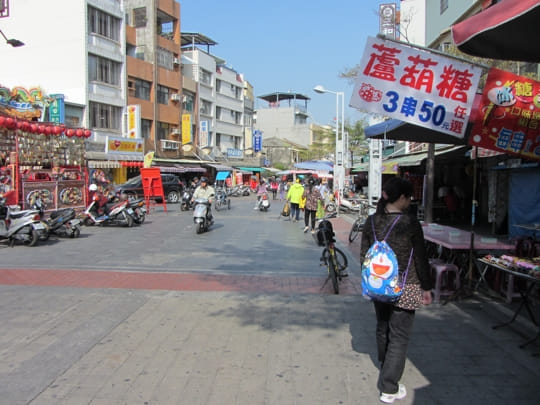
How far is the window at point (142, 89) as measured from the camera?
106ft

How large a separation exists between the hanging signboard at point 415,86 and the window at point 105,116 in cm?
2616

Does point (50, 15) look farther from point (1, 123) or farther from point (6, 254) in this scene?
point (6, 254)

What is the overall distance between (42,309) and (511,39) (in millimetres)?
5492

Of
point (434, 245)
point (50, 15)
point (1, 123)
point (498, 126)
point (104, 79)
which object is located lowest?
point (434, 245)

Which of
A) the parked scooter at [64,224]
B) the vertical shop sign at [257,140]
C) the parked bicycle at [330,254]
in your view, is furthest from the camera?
the vertical shop sign at [257,140]

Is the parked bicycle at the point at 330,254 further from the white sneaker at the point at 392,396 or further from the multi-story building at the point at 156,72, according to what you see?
the multi-story building at the point at 156,72

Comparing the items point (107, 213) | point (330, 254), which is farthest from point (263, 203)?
point (330, 254)

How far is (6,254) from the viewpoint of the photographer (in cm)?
934

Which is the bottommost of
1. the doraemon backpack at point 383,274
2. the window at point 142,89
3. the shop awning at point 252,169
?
the doraemon backpack at point 383,274

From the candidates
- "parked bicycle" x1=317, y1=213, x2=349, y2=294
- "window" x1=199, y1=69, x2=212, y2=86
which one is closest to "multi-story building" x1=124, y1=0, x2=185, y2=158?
"window" x1=199, y1=69, x2=212, y2=86

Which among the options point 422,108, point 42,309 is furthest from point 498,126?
point 42,309

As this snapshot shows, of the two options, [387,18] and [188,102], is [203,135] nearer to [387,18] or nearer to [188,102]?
[188,102]

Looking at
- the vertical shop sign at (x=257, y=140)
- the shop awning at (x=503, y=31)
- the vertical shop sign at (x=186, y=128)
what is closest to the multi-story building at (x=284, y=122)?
the vertical shop sign at (x=257, y=140)

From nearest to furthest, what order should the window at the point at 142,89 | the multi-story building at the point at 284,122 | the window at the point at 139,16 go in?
the window at the point at 142,89
the window at the point at 139,16
the multi-story building at the point at 284,122
